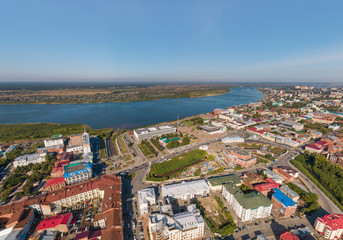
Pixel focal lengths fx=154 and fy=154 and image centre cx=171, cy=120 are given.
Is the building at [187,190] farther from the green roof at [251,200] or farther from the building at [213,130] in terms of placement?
the building at [213,130]

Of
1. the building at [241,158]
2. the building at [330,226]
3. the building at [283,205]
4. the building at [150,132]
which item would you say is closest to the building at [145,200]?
the building at [283,205]

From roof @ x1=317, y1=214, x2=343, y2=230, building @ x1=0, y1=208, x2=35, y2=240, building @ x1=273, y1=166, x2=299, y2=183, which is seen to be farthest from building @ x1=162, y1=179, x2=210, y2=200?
building @ x1=0, y1=208, x2=35, y2=240

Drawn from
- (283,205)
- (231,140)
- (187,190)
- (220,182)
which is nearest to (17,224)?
(187,190)

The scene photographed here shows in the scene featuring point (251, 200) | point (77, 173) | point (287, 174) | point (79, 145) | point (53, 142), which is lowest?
point (287, 174)

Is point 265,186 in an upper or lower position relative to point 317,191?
upper

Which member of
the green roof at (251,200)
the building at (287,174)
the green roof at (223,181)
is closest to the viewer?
the green roof at (251,200)

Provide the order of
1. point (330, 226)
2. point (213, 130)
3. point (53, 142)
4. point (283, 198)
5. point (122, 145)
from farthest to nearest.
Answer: point (213, 130), point (122, 145), point (53, 142), point (283, 198), point (330, 226)

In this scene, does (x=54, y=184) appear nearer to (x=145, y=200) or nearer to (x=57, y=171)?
(x=57, y=171)

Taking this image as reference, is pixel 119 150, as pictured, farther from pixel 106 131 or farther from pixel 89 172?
pixel 106 131
